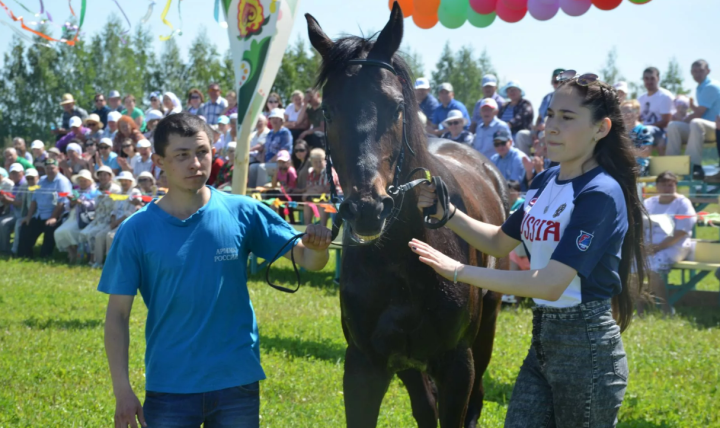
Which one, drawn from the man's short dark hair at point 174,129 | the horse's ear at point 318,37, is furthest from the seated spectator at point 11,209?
the man's short dark hair at point 174,129

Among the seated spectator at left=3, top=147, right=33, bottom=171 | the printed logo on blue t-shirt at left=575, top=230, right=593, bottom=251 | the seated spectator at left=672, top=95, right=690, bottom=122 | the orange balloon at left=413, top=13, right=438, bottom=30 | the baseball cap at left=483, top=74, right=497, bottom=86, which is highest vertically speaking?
the orange balloon at left=413, top=13, right=438, bottom=30

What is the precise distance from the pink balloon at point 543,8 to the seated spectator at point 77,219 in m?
9.30

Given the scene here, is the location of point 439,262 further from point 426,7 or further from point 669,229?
point 669,229

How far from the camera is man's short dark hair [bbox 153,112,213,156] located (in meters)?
2.81

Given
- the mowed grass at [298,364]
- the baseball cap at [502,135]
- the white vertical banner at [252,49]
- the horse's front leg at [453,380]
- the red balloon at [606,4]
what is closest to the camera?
the horse's front leg at [453,380]

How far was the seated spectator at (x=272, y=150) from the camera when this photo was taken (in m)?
12.2

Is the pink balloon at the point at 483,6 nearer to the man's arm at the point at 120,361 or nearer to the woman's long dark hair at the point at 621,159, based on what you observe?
the woman's long dark hair at the point at 621,159

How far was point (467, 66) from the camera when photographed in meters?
67.0

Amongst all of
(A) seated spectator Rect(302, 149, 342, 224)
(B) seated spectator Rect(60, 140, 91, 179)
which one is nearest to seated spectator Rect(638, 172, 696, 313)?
(A) seated spectator Rect(302, 149, 342, 224)

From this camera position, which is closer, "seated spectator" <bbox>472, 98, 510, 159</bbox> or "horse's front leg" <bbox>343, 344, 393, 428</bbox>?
"horse's front leg" <bbox>343, 344, 393, 428</bbox>

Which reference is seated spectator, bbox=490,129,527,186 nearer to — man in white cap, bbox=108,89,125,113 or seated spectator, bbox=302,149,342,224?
seated spectator, bbox=302,149,342,224

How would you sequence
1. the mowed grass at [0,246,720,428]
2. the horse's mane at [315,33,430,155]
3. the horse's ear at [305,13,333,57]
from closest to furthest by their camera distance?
the horse's mane at [315,33,430,155]
the horse's ear at [305,13,333,57]
the mowed grass at [0,246,720,428]

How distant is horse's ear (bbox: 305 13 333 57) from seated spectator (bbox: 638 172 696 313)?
648cm

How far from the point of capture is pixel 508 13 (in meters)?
7.19
